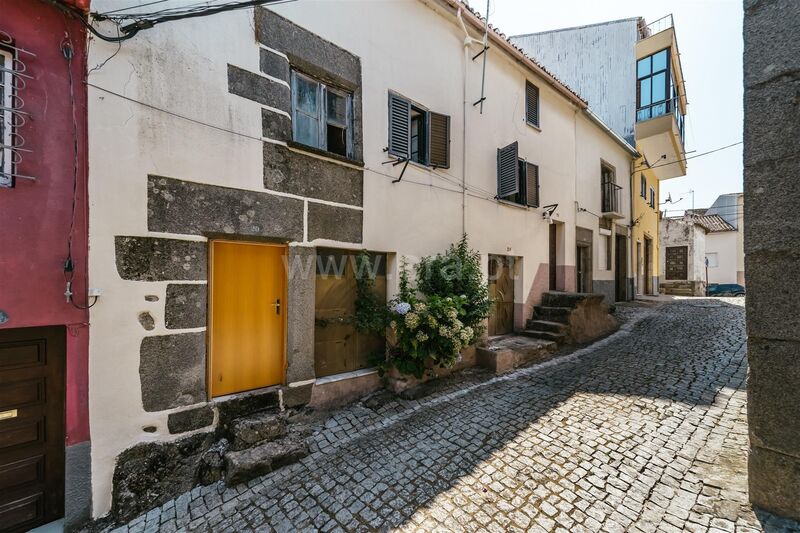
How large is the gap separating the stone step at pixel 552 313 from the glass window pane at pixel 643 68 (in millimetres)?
10379

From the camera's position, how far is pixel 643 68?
40.3ft

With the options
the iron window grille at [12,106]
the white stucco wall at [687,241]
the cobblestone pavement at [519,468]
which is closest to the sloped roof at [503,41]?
the iron window grille at [12,106]

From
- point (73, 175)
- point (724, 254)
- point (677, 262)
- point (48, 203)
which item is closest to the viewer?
point (48, 203)

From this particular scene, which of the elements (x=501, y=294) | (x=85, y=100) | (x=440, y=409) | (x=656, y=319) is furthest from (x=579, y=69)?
(x=85, y=100)

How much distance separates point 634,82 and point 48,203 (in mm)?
16674

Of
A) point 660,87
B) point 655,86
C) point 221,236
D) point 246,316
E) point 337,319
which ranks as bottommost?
point 337,319

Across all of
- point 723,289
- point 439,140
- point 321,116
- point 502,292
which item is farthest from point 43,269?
point 723,289

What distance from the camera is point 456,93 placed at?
6.82 meters

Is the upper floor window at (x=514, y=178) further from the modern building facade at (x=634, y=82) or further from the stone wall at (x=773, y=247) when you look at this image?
the modern building facade at (x=634, y=82)

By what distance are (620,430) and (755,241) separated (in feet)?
8.49

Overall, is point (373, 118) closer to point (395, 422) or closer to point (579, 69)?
point (395, 422)

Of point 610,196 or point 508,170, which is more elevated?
point 610,196

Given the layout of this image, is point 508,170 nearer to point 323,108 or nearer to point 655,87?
point 323,108

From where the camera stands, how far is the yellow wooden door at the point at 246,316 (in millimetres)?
4137
